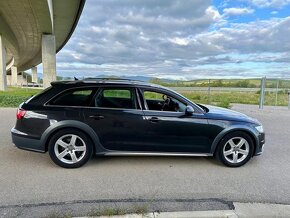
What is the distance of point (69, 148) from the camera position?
13.6 feet

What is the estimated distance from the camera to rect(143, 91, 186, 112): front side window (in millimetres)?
4426

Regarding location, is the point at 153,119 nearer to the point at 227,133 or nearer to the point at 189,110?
the point at 189,110

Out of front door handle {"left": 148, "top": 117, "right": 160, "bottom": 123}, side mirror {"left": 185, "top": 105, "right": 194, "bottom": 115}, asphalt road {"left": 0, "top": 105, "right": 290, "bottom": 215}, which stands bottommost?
asphalt road {"left": 0, "top": 105, "right": 290, "bottom": 215}

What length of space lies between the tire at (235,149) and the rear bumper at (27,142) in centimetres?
314

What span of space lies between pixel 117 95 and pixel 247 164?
2.79 metres

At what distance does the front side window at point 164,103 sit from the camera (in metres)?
4.43

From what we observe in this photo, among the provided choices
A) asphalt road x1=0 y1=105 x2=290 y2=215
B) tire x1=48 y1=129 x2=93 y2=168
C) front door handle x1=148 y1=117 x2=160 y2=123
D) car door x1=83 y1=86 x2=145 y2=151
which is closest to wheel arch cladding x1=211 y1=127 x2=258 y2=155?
asphalt road x1=0 y1=105 x2=290 y2=215

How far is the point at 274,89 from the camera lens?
15406 millimetres

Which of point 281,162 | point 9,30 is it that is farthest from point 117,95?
point 9,30

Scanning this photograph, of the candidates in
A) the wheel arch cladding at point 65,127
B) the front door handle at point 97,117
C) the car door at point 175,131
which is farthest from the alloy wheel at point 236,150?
the wheel arch cladding at point 65,127

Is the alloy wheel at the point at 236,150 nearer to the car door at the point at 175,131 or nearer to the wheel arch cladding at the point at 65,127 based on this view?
the car door at the point at 175,131

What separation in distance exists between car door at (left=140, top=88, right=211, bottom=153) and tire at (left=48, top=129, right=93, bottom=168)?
3.48 feet

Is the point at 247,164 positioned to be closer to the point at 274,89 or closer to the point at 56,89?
the point at 56,89

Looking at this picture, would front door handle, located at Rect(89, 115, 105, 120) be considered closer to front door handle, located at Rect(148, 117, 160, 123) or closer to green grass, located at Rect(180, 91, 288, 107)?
front door handle, located at Rect(148, 117, 160, 123)
